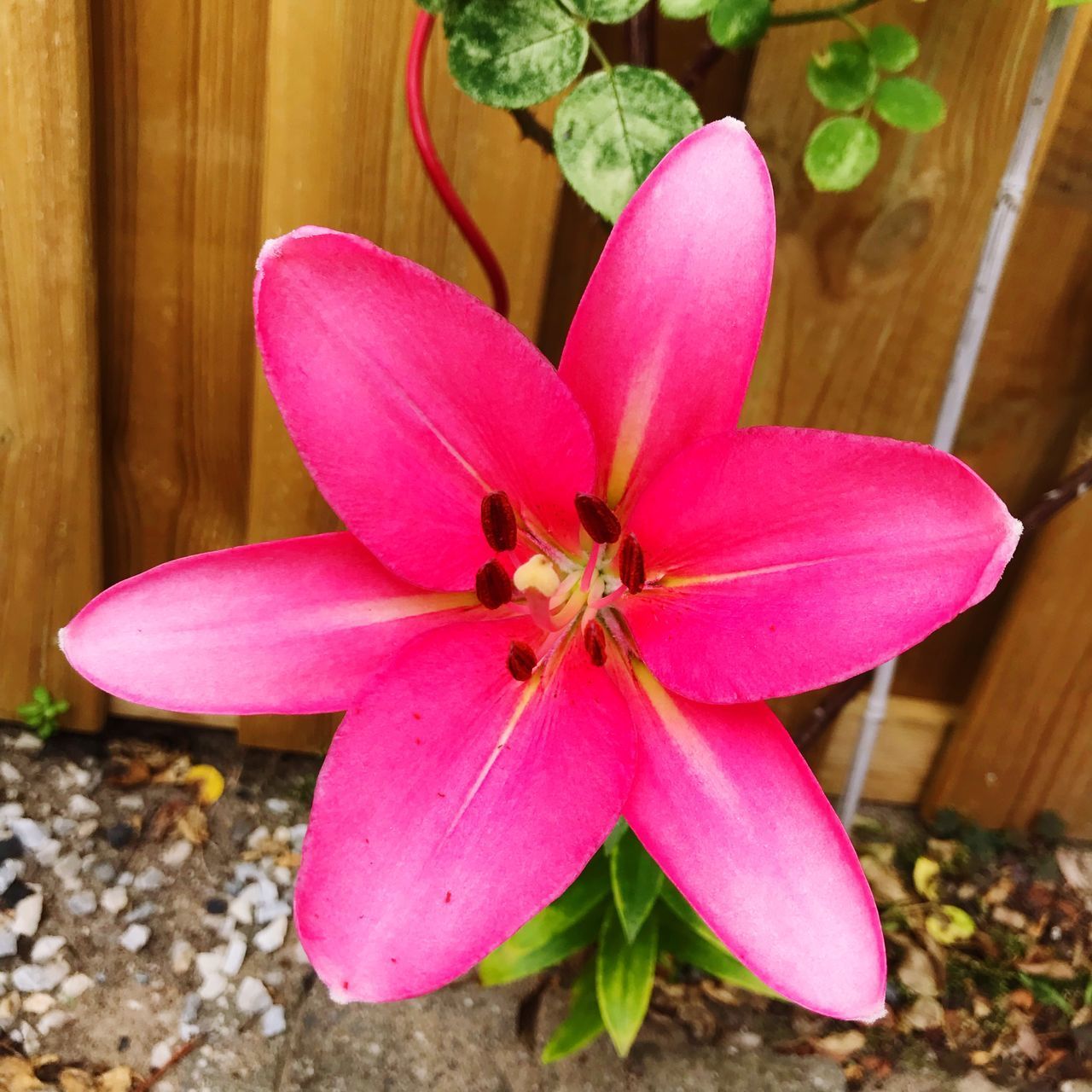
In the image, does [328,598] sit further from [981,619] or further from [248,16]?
[981,619]

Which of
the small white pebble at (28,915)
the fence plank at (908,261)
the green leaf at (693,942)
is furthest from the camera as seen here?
the small white pebble at (28,915)

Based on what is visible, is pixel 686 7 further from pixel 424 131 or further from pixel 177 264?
pixel 177 264

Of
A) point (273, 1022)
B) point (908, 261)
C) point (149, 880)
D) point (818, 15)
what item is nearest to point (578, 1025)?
point (273, 1022)

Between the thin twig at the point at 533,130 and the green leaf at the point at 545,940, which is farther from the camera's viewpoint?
the green leaf at the point at 545,940

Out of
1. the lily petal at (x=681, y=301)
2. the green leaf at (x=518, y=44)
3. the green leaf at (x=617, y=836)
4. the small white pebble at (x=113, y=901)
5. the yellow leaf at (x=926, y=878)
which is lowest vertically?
the small white pebble at (x=113, y=901)

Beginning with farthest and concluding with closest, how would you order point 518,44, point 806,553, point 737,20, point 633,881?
1. point 633,881
2. point 737,20
3. point 518,44
4. point 806,553

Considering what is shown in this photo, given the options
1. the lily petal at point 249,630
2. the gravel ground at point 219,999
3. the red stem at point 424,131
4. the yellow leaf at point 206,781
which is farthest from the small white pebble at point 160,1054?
the red stem at point 424,131

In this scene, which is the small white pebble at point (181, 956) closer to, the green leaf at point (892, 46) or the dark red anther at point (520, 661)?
the dark red anther at point (520, 661)
